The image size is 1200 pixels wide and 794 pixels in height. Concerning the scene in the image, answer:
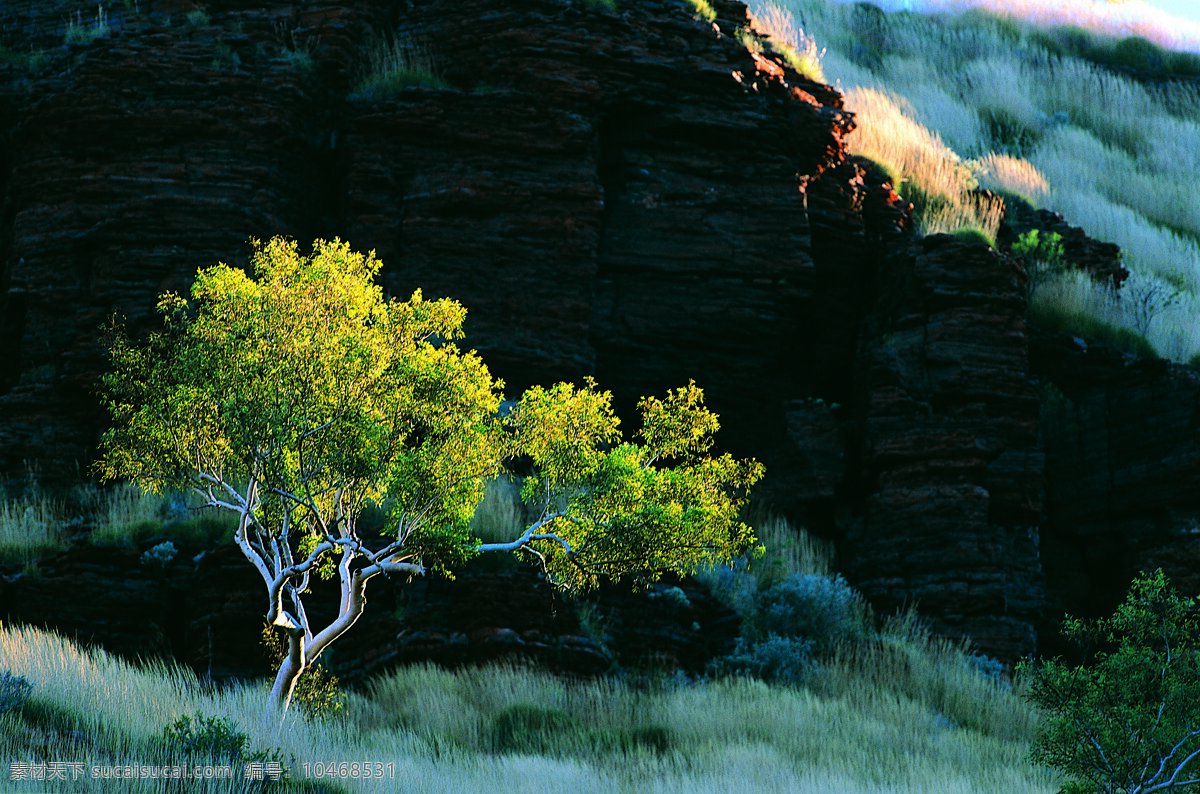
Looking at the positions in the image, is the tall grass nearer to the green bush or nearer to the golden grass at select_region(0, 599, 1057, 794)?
the golden grass at select_region(0, 599, 1057, 794)

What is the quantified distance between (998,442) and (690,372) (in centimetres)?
522

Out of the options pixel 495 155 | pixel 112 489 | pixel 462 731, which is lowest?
pixel 462 731

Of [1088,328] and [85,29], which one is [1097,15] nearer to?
[1088,328]

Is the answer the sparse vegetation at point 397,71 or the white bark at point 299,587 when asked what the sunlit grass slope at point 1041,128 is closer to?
the sparse vegetation at point 397,71

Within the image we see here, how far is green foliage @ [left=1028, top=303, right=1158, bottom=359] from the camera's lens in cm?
1991

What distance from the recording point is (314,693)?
12.4 m

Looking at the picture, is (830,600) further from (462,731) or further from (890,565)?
(462,731)

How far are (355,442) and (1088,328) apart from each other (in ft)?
47.9

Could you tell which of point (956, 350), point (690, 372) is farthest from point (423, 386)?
point (956, 350)

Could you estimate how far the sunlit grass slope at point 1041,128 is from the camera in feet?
76.9

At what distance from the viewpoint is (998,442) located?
17.9m

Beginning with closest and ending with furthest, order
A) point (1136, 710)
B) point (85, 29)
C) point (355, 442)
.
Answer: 1. point (1136, 710)
2. point (355, 442)
3. point (85, 29)

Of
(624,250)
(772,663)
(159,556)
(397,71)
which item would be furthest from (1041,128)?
(159,556)

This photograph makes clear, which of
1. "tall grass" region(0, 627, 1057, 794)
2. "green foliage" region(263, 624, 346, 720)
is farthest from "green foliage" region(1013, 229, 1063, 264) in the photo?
"green foliage" region(263, 624, 346, 720)
